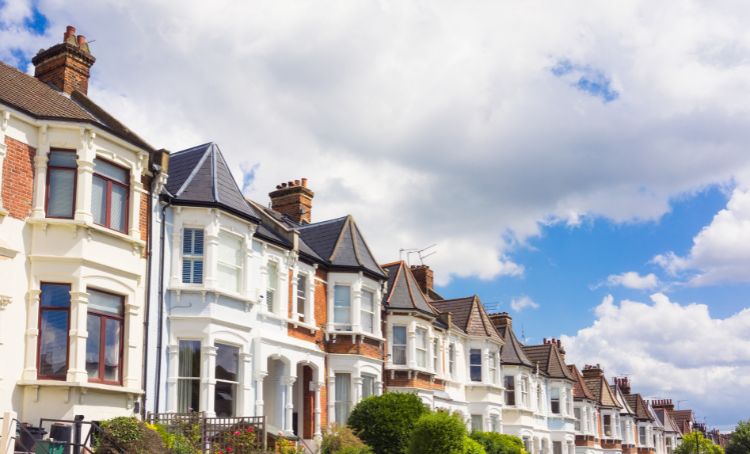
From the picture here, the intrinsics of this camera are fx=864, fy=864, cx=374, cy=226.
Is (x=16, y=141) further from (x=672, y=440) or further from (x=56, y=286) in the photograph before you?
(x=672, y=440)

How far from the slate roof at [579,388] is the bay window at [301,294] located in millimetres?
33064

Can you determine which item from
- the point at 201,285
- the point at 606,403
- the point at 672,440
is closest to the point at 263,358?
the point at 201,285

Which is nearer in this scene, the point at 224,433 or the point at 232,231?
the point at 224,433

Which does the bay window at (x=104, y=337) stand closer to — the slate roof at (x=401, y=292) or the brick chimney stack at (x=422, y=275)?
the slate roof at (x=401, y=292)

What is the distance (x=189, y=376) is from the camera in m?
25.4

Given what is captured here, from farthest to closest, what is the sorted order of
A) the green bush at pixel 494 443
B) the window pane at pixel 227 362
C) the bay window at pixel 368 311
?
1. the green bush at pixel 494 443
2. the bay window at pixel 368 311
3. the window pane at pixel 227 362

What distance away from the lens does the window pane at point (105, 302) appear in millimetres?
22055

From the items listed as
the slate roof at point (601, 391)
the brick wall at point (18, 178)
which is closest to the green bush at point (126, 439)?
the brick wall at point (18, 178)

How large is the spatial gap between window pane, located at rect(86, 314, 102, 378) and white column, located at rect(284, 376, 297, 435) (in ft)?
29.7

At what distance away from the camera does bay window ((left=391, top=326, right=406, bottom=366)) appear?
121ft

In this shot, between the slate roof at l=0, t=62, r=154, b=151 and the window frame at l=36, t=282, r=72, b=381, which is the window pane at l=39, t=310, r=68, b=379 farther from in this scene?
the slate roof at l=0, t=62, r=154, b=151

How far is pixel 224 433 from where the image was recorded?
2384 centimetres

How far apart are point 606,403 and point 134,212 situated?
171 feet

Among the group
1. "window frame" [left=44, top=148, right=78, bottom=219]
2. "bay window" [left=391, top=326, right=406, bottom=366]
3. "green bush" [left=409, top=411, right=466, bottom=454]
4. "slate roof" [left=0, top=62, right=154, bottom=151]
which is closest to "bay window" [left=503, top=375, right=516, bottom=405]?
"bay window" [left=391, top=326, right=406, bottom=366]
